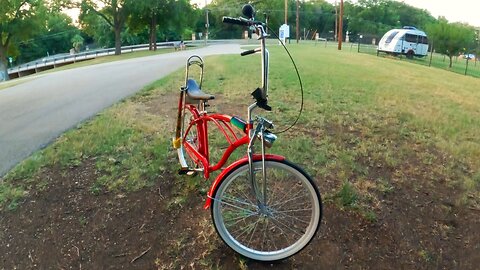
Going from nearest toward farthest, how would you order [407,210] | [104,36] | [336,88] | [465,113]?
[407,210] < [465,113] < [336,88] < [104,36]

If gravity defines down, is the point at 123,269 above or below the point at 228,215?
below

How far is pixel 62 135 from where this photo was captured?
5.11m

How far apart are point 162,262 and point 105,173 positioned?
1538 millimetres

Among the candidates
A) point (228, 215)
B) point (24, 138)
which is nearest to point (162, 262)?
point (228, 215)

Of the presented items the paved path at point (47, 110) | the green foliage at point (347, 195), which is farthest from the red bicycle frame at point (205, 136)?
the paved path at point (47, 110)

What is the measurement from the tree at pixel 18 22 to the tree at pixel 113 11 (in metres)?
3.50

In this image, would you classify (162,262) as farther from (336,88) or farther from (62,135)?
(336,88)

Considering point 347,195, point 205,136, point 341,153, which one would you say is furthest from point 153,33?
point 347,195

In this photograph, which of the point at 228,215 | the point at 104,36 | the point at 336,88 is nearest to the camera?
the point at 228,215

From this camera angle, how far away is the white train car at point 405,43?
34.0m

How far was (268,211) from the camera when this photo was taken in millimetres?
2627

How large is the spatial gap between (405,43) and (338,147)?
33.9m

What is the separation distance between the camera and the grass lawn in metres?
3.37

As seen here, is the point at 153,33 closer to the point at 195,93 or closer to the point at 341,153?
the point at 341,153
